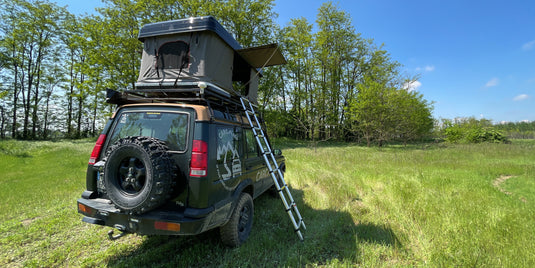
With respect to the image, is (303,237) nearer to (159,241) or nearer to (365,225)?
(365,225)

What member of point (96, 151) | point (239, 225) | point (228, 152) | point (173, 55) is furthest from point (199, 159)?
point (173, 55)

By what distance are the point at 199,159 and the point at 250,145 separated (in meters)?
1.42

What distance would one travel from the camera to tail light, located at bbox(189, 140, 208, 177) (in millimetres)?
2365

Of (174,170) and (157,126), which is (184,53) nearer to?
(157,126)

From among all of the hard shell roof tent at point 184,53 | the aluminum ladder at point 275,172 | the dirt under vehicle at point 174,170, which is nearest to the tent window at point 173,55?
the hard shell roof tent at point 184,53

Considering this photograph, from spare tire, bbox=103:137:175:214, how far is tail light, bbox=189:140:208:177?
0.22 m

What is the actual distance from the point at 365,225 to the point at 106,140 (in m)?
4.27

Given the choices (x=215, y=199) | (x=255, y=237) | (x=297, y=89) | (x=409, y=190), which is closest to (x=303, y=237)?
(x=255, y=237)


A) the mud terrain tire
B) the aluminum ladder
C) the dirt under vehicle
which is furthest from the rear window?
the aluminum ladder

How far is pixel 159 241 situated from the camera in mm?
3209

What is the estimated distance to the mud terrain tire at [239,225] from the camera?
286cm

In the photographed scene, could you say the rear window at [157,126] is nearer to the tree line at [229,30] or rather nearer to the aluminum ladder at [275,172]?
the aluminum ladder at [275,172]

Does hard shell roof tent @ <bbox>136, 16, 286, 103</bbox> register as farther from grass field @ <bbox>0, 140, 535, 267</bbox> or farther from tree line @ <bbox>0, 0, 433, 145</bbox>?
tree line @ <bbox>0, 0, 433, 145</bbox>

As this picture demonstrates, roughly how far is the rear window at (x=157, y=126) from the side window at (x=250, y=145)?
1229 millimetres
